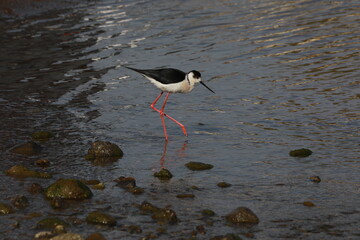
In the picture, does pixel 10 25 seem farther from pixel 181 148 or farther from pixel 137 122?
pixel 181 148

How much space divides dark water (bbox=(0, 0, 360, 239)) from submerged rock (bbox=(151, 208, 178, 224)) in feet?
0.48

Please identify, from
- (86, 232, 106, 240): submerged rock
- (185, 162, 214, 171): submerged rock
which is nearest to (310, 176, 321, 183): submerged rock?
(185, 162, 214, 171): submerged rock

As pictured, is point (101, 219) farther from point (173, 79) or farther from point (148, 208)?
point (173, 79)

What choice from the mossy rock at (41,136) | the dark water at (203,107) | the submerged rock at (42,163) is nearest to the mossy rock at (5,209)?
the dark water at (203,107)

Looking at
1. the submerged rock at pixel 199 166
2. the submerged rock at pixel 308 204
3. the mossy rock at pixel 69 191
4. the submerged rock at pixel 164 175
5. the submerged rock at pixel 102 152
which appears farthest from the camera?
the submerged rock at pixel 102 152

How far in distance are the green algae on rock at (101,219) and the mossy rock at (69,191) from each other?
29.6 inches

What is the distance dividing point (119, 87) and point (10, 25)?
806 centimetres

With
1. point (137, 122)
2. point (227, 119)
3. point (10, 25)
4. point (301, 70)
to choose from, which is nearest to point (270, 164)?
point (227, 119)

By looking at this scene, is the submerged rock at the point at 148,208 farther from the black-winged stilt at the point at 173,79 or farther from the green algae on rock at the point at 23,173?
the black-winged stilt at the point at 173,79

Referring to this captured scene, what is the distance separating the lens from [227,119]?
11.9 metres

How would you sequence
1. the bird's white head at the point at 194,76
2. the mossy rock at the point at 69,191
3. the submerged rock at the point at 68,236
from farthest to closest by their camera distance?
the bird's white head at the point at 194,76
the mossy rock at the point at 69,191
the submerged rock at the point at 68,236

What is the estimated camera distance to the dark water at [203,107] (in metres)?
8.00

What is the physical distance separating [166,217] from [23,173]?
2.59 meters

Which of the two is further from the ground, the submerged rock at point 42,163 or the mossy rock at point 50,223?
the mossy rock at point 50,223
